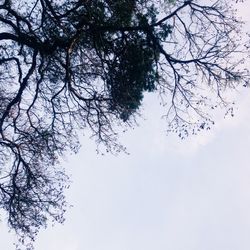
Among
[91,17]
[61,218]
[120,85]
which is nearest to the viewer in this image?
[91,17]

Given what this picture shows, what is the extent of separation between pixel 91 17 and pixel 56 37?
4.10 ft

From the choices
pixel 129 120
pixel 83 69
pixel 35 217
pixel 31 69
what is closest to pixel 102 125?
pixel 129 120

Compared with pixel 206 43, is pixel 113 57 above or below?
above

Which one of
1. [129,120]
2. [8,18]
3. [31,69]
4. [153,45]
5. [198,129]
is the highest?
[8,18]

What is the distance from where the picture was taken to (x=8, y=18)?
12.3 meters

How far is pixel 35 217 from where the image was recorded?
1309 centimetres

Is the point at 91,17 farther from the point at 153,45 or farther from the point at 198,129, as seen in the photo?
the point at 198,129

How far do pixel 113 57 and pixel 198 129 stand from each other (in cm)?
324

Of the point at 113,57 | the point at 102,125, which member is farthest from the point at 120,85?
the point at 102,125

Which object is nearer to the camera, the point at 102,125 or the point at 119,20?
the point at 119,20

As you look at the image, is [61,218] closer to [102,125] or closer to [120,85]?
[102,125]

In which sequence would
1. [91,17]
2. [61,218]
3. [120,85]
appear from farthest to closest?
[61,218] < [120,85] < [91,17]

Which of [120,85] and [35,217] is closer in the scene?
[120,85]

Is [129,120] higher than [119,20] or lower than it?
lower
